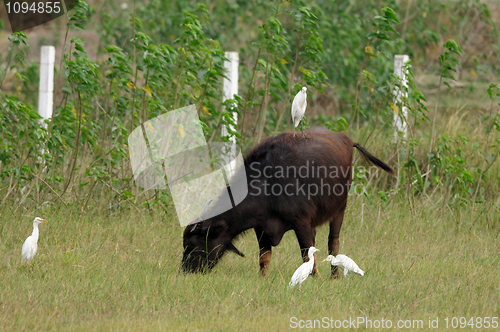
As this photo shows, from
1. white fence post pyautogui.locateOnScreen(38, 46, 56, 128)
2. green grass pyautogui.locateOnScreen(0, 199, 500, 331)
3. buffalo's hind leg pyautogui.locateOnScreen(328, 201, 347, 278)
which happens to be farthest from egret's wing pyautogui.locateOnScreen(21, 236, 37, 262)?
white fence post pyautogui.locateOnScreen(38, 46, 56, 128)

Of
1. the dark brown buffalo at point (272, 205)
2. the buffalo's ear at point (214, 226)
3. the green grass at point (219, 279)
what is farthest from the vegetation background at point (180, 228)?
the buffalo's ear at point (214, 226)

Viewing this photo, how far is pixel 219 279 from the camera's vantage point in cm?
466

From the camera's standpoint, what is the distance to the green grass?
12.9 feet

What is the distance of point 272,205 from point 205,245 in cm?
65

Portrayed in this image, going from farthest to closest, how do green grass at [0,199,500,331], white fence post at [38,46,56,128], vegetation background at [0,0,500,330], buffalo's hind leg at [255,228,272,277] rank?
white fence post at [38,46,56,128]
buffalo's hind leg at [255,228,272,277]
vegetation background at [0,0,500,330]
green grass at [0,199,500,331]

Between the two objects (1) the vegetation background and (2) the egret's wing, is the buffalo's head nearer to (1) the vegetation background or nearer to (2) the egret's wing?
(1) the vegetation background

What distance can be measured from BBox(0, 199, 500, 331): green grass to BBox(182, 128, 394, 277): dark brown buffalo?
0.21 metres

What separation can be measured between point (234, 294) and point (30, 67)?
23.7 feet

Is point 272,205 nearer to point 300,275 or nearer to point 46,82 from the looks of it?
point 300,275

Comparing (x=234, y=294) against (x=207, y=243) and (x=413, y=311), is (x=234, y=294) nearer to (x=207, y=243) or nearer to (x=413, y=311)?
(x=207, y=243)

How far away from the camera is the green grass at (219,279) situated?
12.9ft

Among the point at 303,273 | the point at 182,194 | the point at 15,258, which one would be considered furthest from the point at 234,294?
the point at 182,194

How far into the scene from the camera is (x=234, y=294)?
4.32m

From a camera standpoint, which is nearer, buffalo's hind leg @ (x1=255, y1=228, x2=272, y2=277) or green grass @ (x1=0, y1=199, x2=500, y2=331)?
green grass @ (x1=0, y1=199, x2=500, y2=331)
